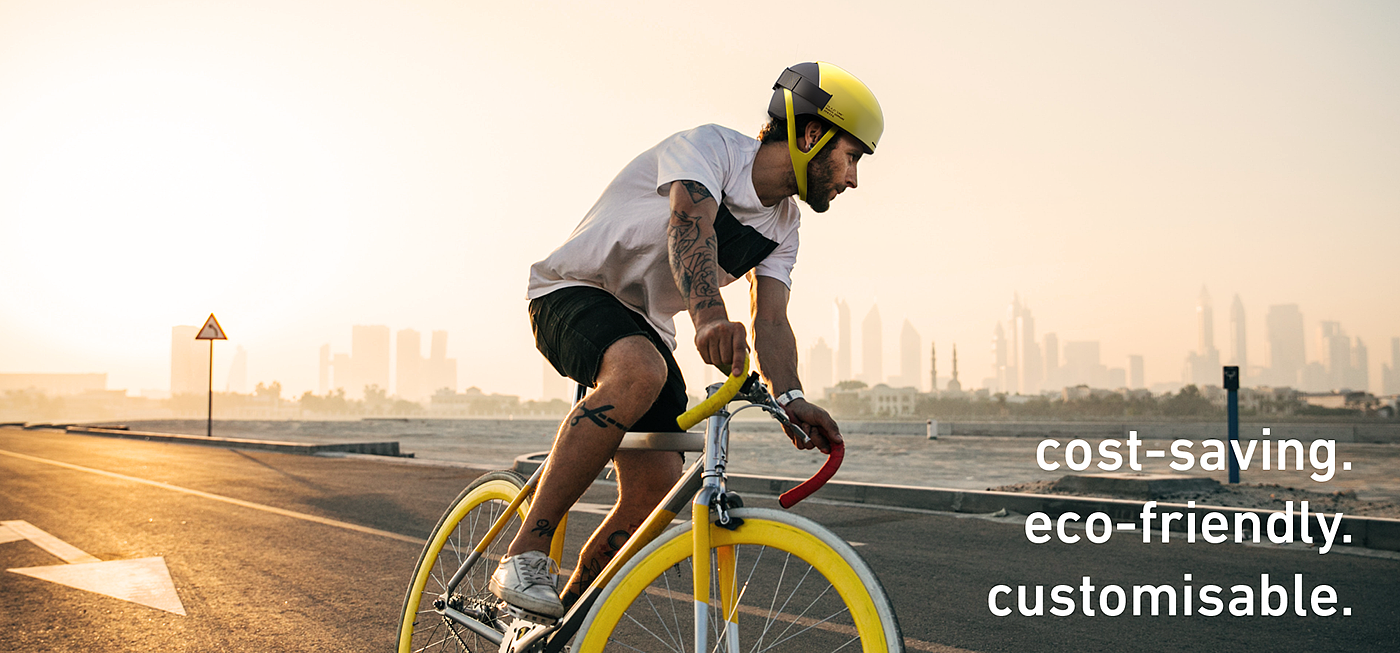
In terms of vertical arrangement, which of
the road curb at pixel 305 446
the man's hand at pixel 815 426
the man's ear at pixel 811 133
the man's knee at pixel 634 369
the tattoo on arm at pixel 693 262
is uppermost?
the man's ear at pixel 811 133

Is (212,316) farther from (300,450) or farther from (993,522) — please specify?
(993,522)

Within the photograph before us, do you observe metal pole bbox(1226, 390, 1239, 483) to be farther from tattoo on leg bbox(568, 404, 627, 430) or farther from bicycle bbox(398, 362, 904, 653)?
tattoo on leg bbox(568, 404, 627, 430)

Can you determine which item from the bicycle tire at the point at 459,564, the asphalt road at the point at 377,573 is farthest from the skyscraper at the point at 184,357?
the bicycle tire at the point at 459,564

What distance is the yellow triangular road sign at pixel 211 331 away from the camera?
65.2 ft

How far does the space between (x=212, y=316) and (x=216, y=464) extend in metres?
8.47

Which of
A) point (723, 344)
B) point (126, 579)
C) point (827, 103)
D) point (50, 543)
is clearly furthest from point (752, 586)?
point (50, 543)

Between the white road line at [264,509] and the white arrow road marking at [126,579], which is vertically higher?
the white arrow road marking at [126,579]

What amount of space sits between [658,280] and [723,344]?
61cm

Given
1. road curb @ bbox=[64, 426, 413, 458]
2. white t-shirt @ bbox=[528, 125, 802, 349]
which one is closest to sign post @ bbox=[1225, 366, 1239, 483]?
white t-shirt @ bbox=[528, 125, 802, 349]

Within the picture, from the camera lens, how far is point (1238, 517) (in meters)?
6.73

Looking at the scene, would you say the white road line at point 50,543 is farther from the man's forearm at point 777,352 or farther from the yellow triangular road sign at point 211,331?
the yellow triangular road sign at point 211,331

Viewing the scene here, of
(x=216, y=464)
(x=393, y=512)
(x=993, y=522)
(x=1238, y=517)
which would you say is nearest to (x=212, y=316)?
(x=216, y=464)

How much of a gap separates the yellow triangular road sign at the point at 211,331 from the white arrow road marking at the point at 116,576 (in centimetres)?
1547

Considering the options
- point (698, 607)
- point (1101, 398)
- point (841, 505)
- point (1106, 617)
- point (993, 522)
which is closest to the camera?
point (698, 607)
